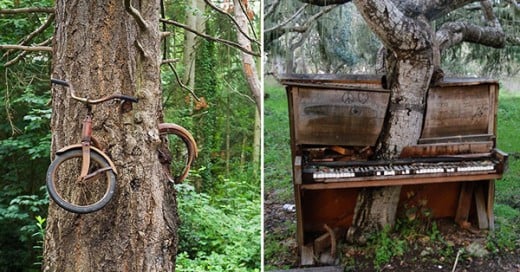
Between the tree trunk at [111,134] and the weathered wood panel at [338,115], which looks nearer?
the tree trunk at [111,134]

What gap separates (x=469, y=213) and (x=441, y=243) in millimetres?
367

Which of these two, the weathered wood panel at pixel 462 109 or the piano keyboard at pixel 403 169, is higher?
the weathered wood panel at pixel 462 109

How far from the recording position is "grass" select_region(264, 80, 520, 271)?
8.61 ft

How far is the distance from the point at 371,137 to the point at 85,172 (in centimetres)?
157

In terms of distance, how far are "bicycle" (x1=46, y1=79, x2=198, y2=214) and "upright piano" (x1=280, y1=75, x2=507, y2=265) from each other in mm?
1021

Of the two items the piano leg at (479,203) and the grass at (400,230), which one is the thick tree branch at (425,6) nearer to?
the piano leg at (479,203)

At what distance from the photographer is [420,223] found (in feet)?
9.27

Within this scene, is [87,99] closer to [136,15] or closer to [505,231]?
[136,15]

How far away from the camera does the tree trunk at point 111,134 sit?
152cm

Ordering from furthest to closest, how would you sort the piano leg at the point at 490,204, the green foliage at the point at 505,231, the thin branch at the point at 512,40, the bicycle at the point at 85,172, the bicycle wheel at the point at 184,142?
the thin branch at the point at 512,40 < the piano leg at the point at 490,204 < the green foliage at the point at 505,231 < the bicycle wheel at the point at 184,142 < the bicycle at the point at 85,172

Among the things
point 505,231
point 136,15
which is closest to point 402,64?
point 505,231

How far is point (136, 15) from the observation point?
1.51 metres

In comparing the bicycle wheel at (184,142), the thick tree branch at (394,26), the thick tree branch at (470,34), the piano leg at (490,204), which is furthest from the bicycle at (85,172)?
the piano leg at (490,204)

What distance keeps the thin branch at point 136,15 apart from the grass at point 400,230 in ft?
5.15
